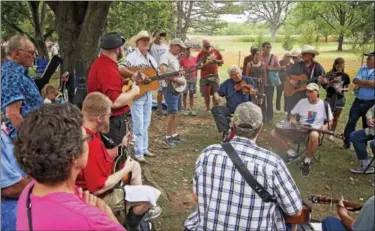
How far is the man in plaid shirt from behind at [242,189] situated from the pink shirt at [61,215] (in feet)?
2.73

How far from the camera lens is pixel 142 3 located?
660cm

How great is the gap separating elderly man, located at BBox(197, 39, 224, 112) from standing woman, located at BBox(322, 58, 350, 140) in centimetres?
198

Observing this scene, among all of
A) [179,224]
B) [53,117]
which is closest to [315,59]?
[179,224]

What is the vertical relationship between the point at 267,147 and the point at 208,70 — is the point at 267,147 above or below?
below

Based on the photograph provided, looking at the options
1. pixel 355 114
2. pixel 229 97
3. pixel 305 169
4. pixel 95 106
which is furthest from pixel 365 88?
pixel 95 106

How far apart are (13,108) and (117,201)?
95 centimetres

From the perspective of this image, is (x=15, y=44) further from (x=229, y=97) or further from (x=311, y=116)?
(x=311, y=116)

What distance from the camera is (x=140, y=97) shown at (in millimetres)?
4285

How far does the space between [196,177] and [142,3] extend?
5099 mm

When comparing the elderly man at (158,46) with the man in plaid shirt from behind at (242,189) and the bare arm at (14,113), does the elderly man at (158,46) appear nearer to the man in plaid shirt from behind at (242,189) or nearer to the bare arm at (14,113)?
the bare arm at (14,113)

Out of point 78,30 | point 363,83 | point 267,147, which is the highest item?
point 78,30

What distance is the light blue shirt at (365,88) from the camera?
14.6 ft

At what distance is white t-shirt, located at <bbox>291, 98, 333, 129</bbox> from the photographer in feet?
15.7

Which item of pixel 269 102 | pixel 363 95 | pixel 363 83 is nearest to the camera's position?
pixel 363 83
